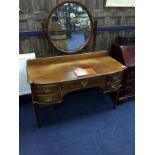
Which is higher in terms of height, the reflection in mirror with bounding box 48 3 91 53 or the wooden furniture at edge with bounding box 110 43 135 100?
the reflection in mirror with bounding box 48 3 91 53

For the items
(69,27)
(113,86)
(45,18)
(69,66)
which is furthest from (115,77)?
(45,18)

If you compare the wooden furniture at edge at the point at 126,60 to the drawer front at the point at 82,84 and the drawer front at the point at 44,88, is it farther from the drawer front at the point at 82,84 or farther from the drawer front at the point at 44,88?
the drawer front at the point at 44,88

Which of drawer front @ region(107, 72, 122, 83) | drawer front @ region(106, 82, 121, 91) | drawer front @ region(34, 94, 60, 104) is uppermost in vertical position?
drawer front @ region(107, 72, 122, 83)

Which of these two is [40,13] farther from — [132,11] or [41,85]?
[132,11]

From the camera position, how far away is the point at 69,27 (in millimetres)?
1832

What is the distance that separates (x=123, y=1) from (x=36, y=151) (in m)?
1.88

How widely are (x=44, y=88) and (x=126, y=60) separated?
101cm

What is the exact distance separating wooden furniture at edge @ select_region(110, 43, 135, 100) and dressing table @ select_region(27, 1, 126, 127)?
0.40 feet

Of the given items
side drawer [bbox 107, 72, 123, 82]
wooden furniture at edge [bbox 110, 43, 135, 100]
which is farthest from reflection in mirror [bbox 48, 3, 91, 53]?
side drawer [bbox 107, 72, 123, 82]

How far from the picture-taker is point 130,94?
7.22 feet

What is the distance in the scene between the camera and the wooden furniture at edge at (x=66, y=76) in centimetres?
158

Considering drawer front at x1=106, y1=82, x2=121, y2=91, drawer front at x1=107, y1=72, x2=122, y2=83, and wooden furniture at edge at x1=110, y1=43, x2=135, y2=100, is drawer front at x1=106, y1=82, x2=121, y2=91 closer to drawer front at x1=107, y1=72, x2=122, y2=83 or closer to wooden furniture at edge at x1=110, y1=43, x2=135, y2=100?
drawer front at x1=107, y1=72, x2=122, y2=83

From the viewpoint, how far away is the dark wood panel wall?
66.9 inches

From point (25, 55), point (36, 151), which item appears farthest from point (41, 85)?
point (36, 151)
